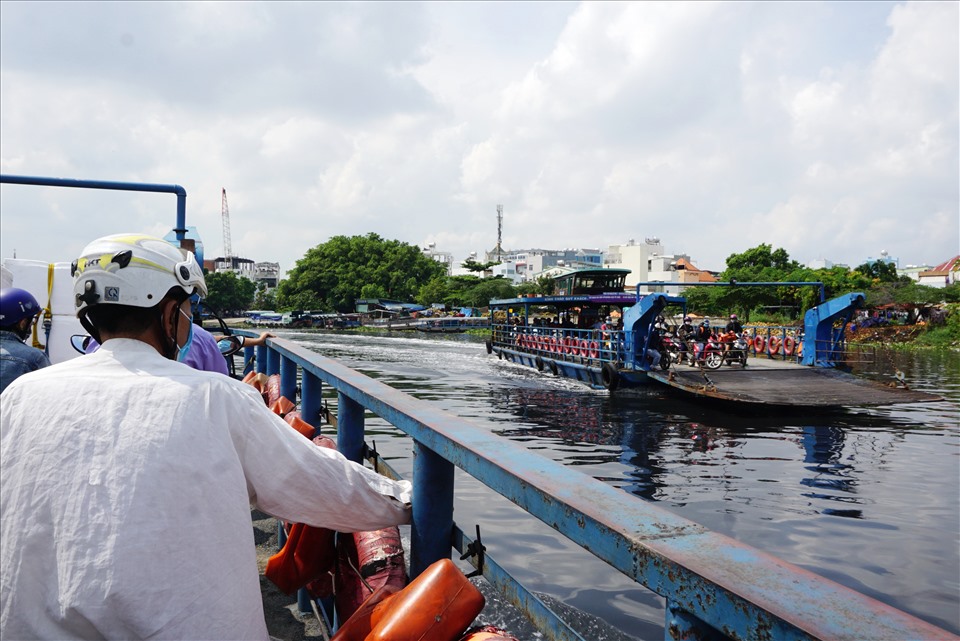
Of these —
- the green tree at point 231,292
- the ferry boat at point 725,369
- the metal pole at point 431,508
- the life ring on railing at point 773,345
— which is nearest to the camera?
the metal pole at point 431,508

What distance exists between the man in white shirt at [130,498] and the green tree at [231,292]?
88.2m

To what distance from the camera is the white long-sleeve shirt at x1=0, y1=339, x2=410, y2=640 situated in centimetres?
130

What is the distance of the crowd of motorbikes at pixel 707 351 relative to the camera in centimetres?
1734

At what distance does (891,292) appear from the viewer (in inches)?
1636

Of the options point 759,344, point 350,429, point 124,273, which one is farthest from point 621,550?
point 759,344

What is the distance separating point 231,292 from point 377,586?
9323 centimetres

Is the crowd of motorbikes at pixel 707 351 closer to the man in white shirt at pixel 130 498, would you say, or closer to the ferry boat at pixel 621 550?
the ferry boat at pixel 621 550

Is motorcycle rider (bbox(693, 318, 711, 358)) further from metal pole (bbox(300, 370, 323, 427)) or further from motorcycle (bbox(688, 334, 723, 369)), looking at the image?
metal pole (bbox(300, 370, 323, 427))

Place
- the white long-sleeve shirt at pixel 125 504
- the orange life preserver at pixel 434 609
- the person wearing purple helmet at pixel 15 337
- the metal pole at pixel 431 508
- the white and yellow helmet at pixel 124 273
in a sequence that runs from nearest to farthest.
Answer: the white long-sleeve shirt at pixel 125 504
the orange life preserver at pixel 434 609
the white and yellow helmet at pixel 124 273
the metal pole at pixel 431 508
the person wearing purple helmet at pixel 15 337

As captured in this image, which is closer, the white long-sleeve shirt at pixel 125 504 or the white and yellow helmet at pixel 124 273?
the white long-sleeve shirt at pixel 125 504

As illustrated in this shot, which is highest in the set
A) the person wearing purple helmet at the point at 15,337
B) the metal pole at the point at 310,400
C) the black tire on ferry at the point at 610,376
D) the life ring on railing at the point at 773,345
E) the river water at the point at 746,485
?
the person wearing purple helmet at the point at 15,337

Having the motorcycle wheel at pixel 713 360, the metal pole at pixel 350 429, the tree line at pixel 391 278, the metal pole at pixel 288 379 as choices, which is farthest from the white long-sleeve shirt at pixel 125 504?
the tree line at pixel 391 278

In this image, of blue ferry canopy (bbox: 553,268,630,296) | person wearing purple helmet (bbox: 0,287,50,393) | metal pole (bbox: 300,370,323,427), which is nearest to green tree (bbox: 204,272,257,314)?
blue ferry canopy (bbox: 553,268,630,296)

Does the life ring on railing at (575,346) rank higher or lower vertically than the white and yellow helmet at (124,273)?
lower
